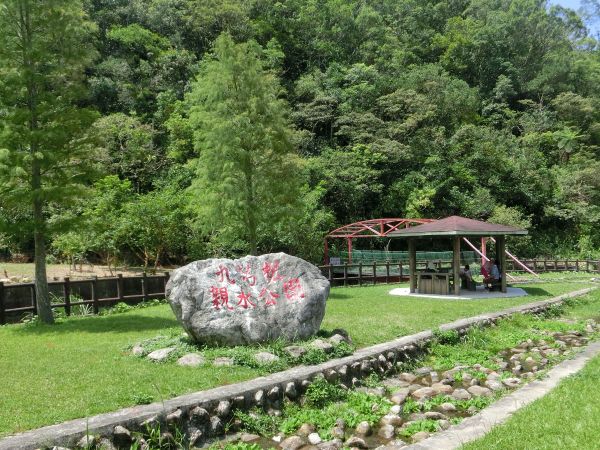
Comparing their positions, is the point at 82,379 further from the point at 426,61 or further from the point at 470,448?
the point at 426,61

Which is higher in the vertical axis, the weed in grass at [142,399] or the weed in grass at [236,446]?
the weed in grass at [142,399]

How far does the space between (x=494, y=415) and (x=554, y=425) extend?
70 centimetres

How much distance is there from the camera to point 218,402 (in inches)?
213

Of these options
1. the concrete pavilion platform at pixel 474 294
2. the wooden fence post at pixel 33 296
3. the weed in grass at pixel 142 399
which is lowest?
the concrete pavilion platform at pixel 474 294

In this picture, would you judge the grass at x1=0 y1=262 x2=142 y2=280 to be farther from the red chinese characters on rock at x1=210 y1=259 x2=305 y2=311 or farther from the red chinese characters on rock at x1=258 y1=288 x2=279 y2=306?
the red chinese characters on rock at x1=258 y1=288 x2=279 y2=306

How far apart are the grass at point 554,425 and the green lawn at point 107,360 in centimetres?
322

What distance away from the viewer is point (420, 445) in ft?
14.2

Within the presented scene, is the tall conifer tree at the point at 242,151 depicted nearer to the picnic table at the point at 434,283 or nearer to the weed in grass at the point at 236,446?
the picnic table at the point at 434,283

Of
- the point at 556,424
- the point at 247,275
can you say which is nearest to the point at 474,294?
the point at 247,275

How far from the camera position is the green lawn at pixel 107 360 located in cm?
514

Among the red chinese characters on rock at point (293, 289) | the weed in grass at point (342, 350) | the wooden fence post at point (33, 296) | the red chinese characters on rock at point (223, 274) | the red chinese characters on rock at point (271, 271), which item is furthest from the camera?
the wooden fence post at point (33, 296)

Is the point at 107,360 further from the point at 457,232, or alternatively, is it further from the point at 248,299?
the point at 457,232

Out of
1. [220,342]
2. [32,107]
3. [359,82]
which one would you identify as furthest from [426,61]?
[220,342]

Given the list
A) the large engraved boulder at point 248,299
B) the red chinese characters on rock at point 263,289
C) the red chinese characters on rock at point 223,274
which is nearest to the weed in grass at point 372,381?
the large engraved boulder at point 248,299
